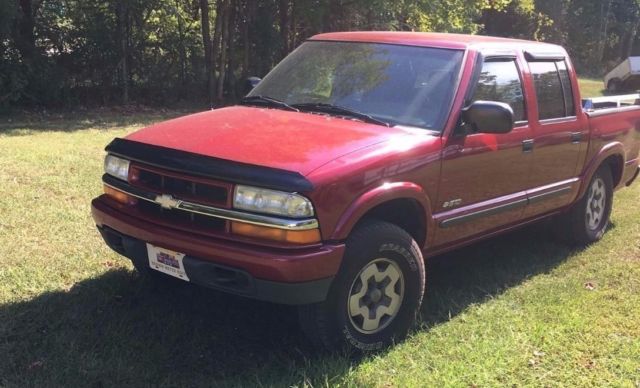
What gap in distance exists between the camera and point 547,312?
4.55 meters

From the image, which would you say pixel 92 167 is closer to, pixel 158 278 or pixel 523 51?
pixel 158 278

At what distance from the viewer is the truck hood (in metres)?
3.50

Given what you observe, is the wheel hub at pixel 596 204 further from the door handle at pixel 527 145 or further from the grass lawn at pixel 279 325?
the door handle at pixel 527 145

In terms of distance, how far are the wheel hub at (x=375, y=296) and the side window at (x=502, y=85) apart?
143 cm

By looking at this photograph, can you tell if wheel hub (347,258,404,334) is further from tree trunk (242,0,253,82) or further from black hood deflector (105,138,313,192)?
tree trunk (242,0,253,82)

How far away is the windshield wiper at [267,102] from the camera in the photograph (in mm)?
4571

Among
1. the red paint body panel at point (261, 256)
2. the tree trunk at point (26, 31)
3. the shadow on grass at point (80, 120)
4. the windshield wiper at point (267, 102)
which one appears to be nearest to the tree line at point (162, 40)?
the tree trunk at point (26, 31)

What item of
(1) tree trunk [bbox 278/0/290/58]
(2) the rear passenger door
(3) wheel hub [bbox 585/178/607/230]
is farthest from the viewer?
(1) tree trunk [bbox 278/0/290/58]

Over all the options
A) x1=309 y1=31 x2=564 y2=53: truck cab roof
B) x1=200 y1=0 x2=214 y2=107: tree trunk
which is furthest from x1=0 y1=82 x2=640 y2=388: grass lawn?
x1=200 y1=0 x2=214 y2=107: tree trunk

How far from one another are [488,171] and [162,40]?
1258cm

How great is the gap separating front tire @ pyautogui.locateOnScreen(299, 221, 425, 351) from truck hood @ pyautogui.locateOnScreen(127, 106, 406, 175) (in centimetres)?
50

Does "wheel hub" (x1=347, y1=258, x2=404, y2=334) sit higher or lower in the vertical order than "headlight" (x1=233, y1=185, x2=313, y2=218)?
lower

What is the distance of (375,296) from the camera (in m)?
3.84

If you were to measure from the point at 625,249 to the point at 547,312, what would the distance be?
202 centimetres
